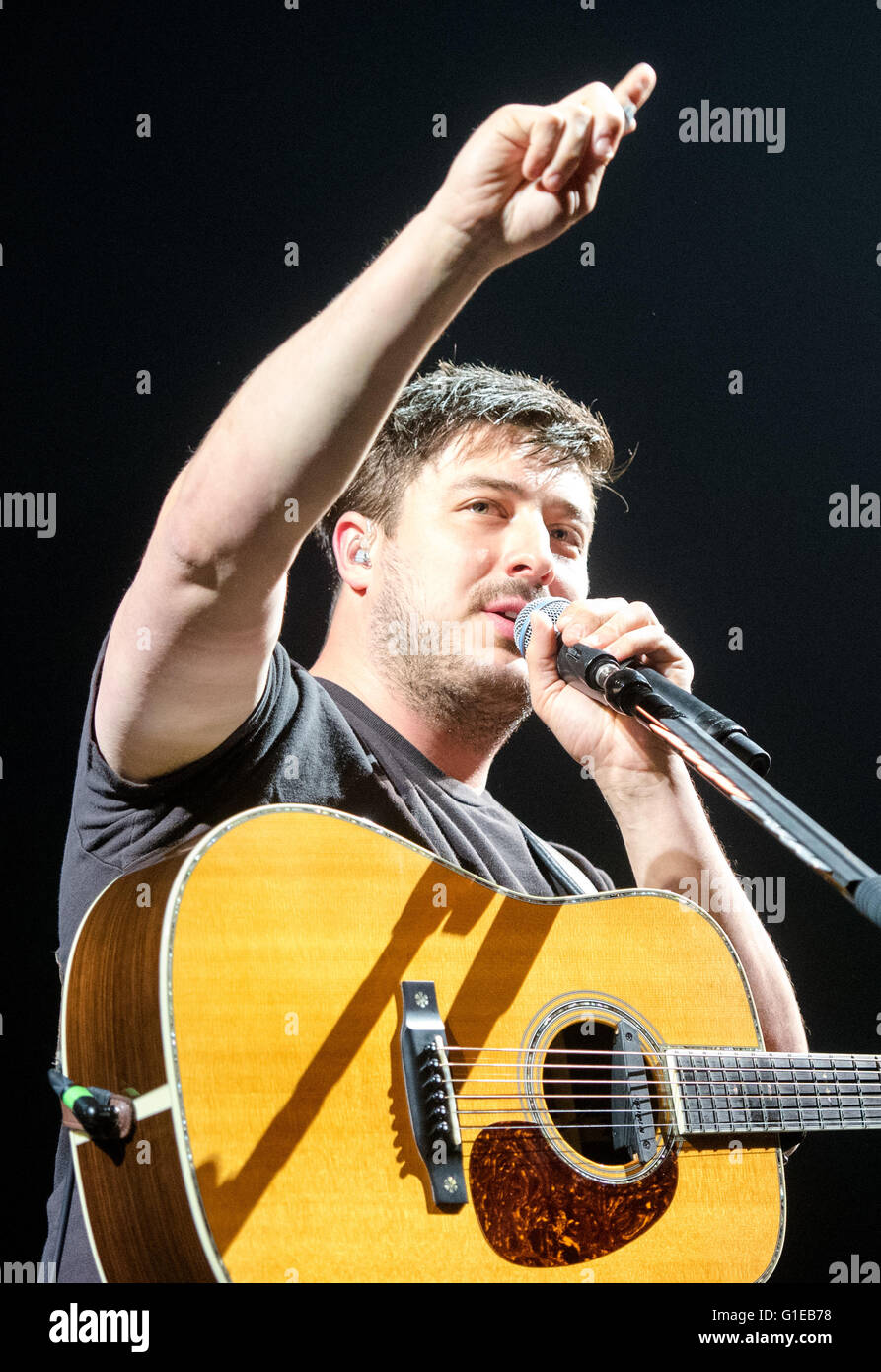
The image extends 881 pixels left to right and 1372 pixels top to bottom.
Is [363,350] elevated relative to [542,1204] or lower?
elevated

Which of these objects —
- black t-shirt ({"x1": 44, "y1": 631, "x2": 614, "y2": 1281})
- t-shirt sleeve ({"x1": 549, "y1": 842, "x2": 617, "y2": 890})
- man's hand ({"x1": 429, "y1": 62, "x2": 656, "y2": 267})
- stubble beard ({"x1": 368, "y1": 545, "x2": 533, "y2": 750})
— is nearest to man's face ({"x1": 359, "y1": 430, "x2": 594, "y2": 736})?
stubble beard ({"x1": 368, "y1": 545, "x2": 533, "y2": 750})

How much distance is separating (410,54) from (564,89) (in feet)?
1.04

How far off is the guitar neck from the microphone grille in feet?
2.18

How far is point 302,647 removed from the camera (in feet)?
6.56

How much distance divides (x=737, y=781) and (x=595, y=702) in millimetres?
784

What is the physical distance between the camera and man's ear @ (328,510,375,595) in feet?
6.74

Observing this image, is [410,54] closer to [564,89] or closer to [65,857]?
[564,89]

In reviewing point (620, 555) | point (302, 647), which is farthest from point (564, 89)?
point (302, 647)

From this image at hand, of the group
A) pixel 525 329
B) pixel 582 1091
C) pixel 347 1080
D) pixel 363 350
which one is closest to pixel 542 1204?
pixel 582 1091

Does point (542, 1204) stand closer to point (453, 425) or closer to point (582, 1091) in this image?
point (582, 1091)

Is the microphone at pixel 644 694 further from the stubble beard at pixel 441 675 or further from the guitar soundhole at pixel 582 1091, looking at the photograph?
the guitar soundhole at pixel 582 1091

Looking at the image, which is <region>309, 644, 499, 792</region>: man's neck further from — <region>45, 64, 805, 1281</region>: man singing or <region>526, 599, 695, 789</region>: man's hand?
<region>526, 599, 695, 789</region>: man's hand

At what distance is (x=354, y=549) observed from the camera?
2.09 metres

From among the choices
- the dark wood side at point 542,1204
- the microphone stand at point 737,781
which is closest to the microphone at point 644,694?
the microphone stand at point 737,781
